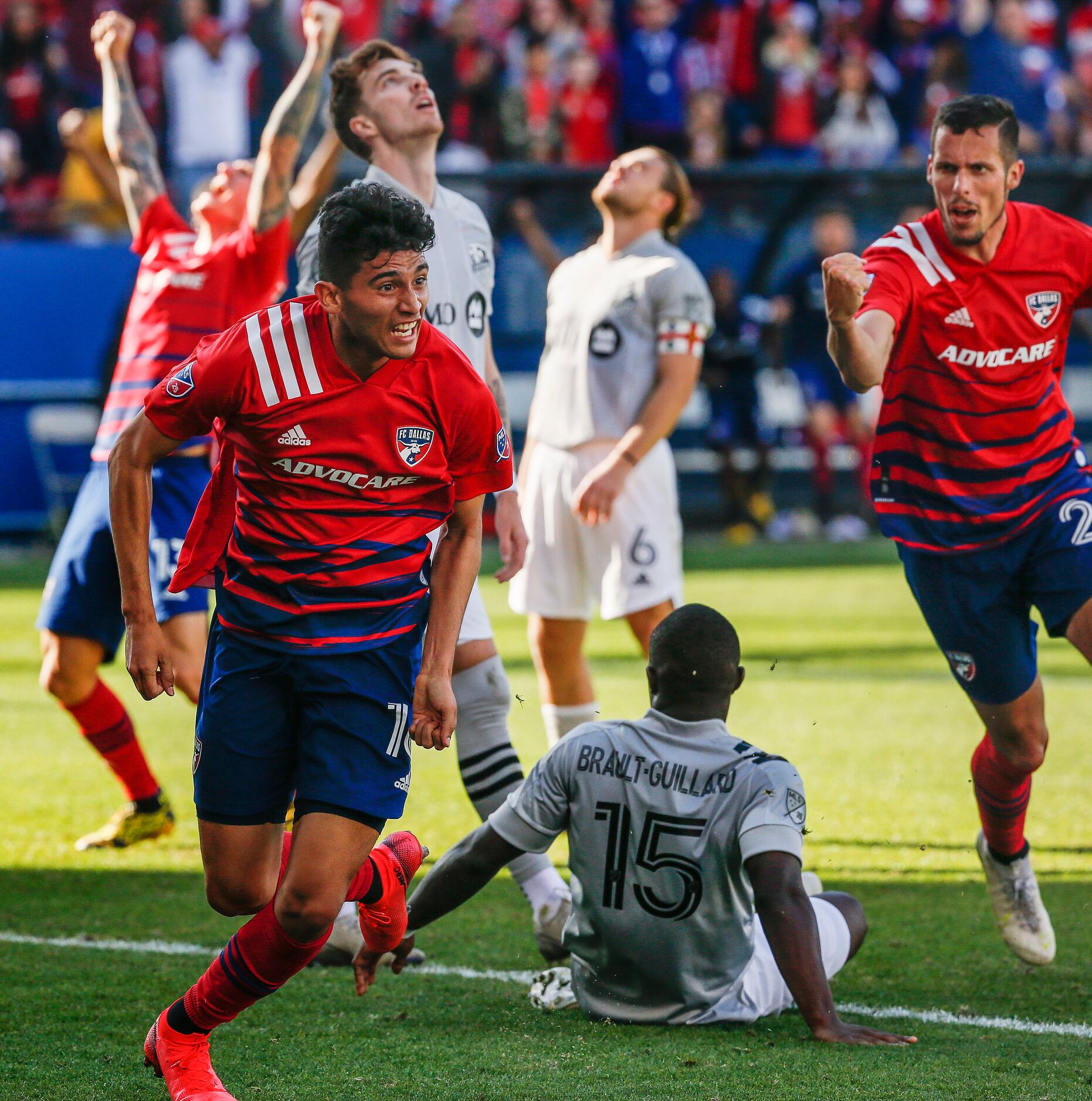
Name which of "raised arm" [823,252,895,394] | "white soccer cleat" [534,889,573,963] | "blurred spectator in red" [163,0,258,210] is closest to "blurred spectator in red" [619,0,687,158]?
"blurred spectator in red" [163,0,258,210]

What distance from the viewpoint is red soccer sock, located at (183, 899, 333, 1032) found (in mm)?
3635

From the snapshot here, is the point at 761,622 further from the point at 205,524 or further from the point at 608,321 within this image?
the point at 205,524

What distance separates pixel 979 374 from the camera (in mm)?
4840

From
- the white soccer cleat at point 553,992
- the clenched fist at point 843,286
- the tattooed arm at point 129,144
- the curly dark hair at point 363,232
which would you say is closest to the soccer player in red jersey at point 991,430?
the clenched fist at point 843,286

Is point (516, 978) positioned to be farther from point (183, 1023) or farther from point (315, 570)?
point (315, 570)

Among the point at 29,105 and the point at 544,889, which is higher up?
the point at 29,105

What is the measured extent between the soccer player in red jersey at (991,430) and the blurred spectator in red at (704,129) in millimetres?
13627

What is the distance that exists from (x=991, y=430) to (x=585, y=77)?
559 inches

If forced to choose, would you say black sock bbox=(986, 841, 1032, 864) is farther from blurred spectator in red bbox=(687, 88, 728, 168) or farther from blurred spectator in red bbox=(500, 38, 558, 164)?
blurred spectator in red bbox=(687, 88, 728, 168)

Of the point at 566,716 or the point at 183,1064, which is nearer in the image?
the point at 183,1064

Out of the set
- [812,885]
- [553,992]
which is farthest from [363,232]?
[812,885]

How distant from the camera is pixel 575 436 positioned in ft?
21.0

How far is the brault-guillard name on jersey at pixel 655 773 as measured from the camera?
3.93m

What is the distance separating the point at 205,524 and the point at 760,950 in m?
1.76
